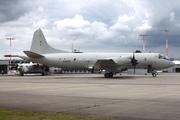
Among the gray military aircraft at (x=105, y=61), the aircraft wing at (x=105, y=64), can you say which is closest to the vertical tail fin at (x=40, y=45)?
the gray military aircraft at (x=105, y=61)

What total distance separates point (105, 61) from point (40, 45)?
15657mm

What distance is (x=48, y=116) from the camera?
9.16 meters

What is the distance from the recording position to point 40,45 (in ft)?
163

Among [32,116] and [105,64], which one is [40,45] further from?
[32,116]

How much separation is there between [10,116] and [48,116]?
4.44 feet

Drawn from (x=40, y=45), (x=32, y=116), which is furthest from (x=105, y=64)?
(x=32, y=116)

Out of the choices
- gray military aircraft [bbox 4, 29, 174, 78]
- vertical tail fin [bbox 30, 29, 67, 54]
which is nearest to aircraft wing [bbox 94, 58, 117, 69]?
gray military aircraft [bbox 4, 29, 174, 78]

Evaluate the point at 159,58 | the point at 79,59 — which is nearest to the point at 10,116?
the point at 79,59

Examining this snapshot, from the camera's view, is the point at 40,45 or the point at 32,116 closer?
the point at 32,116

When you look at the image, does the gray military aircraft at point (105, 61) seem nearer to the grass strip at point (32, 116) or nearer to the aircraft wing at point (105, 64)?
the aircraft wing at point (105, 64)

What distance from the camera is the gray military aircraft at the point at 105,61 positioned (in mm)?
41656

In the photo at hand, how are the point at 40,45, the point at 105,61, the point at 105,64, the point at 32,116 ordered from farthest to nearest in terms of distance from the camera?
the point at 40,45 < the point at 105,64 < the point at 105,61 < the point at 32,116

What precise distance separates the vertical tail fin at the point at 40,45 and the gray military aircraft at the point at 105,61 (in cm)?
39

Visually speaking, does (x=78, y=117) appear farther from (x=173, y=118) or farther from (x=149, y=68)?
(x=149, y=68)
